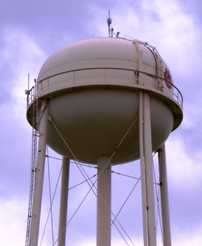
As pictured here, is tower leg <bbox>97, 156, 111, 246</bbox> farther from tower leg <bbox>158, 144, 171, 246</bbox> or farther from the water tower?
tower leg <bbox>158, 144, 171, 246</bbox>

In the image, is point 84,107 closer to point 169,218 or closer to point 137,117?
point 137,117

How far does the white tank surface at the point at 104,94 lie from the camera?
15523 millimetres

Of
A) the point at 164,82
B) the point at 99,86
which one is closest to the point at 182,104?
the point at 164,82

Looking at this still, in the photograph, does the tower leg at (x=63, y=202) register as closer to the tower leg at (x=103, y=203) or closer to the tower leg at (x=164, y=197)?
the tower leg at (x=103, y=203)

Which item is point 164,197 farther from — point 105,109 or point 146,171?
point 105,109

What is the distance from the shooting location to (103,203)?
17.3 m

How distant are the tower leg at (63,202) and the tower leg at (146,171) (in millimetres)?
4085

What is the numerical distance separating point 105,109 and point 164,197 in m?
3.97

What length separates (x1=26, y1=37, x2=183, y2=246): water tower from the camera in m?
15.4

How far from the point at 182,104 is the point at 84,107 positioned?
129 inches

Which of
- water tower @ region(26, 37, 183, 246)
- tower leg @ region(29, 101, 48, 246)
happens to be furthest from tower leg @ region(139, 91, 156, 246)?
tower leg @ region(29, 101, 48, 246)

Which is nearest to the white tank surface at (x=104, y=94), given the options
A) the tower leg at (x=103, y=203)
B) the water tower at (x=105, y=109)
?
the water tower at (x=105, y=109)

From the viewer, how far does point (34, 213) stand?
1509 centimetres

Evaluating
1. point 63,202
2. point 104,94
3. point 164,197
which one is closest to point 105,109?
point 104,94
